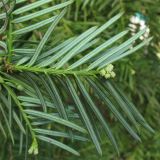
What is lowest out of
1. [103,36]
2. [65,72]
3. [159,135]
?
[159,135]

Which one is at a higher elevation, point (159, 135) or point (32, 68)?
point (32, 68)

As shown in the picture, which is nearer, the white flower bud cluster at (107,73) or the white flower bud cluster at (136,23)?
the white flower bud cluster at (107,73)

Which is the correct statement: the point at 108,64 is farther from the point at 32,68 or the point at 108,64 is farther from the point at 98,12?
the point at 98,12

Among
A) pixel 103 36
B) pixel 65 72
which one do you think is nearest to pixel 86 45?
pixel 65 72

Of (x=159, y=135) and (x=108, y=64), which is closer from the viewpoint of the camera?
(x=108, y=64)

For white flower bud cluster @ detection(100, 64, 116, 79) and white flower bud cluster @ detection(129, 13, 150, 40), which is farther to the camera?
white flower bud cluster @ detection(129, 13, 150, 40)

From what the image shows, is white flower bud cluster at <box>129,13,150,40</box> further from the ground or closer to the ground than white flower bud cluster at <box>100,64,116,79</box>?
closer to the ground

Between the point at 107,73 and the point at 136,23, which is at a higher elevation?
the point at 107,73

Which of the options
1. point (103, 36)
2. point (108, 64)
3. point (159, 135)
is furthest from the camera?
point (159, 135)

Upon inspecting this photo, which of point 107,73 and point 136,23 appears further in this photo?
point 136,23

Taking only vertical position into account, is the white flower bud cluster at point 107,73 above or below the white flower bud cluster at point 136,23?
above

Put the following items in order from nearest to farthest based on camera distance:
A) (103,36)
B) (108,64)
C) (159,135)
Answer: (108,64)
(103,36)
(159,135)
